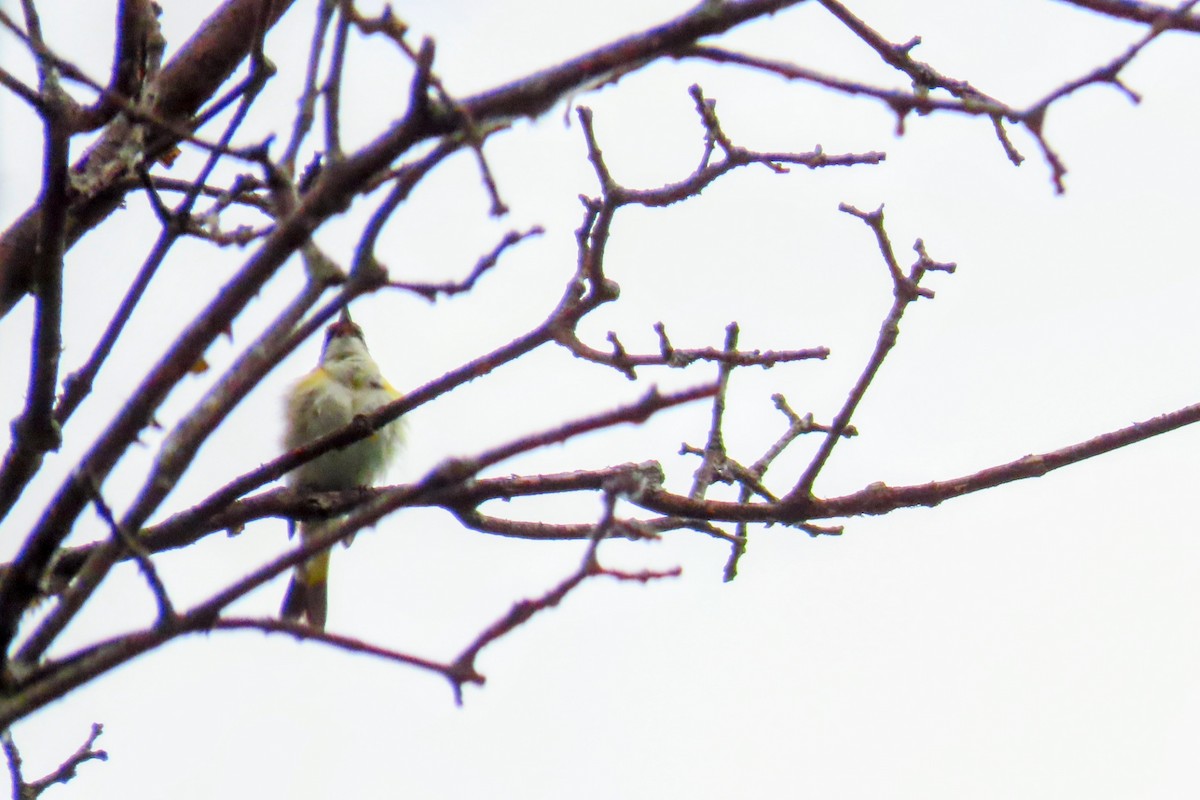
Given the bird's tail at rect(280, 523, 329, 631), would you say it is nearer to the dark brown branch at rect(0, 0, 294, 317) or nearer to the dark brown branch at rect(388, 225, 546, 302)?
the dark brown branch at rect(0, 0, 294, 317)

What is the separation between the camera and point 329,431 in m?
6.20

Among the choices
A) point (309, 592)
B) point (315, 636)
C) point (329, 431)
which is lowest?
point (315, 636)

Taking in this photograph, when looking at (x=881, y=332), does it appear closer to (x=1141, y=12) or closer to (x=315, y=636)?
(x=1141, y=12)

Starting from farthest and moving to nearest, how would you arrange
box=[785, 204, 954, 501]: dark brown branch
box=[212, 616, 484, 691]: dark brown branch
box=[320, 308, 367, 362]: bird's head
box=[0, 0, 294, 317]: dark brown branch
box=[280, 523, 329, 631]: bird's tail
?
box=[320, 308, 367, 362]: bird's head, box=[280, 523, 329, 631]: bird's tail, box=[0, 0, 294, 317]: dark brown branch, box=[785, 204, 954, 501]: dark brown branch, box=[212, 616, 484, 691]: dark brown branch

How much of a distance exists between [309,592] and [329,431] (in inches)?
48.9

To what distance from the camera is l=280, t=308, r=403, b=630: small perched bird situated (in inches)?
254

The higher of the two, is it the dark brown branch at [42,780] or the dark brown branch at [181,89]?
the dark brown branch at [181,89]

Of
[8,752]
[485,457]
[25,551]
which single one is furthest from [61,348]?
[8,752]

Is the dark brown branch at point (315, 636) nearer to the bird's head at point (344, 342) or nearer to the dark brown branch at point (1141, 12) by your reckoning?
the dark brown branch at point (1141, 12)

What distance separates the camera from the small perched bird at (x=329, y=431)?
6.46 meters

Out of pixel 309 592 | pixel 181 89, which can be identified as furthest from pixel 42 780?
pixel 309 592

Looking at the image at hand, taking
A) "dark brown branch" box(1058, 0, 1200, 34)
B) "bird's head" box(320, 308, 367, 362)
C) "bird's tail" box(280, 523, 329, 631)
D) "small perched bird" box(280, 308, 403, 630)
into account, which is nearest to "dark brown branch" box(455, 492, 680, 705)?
"dark brown branch" box(1058, 0, 1200, 34)

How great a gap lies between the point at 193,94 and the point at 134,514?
7.54 ft

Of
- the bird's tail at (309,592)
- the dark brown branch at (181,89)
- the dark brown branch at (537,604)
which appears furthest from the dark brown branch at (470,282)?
the bird's tail at (309,592)
